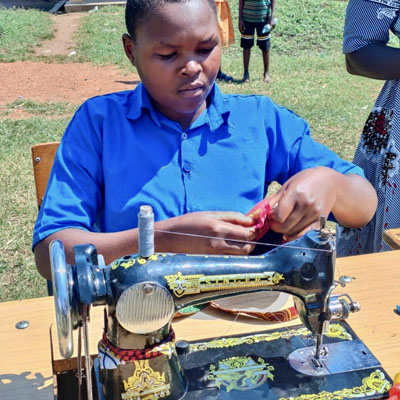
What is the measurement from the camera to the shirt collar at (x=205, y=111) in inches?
73.1

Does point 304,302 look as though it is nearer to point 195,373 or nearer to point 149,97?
point 195,373

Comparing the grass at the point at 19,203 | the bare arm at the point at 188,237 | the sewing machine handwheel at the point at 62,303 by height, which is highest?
the sewing machine handwheel at the point at 62,303

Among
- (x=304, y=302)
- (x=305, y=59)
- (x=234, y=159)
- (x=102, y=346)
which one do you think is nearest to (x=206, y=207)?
(x=234, y=159)

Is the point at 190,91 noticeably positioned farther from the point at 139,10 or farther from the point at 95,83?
the point at 95,83

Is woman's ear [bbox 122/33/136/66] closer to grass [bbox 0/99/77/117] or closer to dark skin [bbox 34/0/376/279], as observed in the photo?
dark skin [bbox 34/0/376/279]

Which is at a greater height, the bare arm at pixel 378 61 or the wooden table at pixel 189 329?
the bare arm at pixel 378 61

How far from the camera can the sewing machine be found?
4.05 ft

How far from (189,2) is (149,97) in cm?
34

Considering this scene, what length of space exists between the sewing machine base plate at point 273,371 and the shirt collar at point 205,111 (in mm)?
716

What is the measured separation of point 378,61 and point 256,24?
6.45m

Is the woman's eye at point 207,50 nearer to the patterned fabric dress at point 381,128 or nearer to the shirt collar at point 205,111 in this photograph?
the shirt collar at point 205,111

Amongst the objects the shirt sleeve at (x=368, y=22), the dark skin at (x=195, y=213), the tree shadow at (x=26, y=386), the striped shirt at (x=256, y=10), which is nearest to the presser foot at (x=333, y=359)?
the dark skin at (x=195, y=213)

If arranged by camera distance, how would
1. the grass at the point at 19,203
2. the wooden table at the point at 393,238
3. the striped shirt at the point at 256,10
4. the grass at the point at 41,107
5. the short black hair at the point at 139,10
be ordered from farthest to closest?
→ the striped shirt at the point at 256,10 < the grass at the point at 41,107 < the grass at the point at 19,203 < the wooden table at the point at 393,238 < the short black hair at the point at 139,10

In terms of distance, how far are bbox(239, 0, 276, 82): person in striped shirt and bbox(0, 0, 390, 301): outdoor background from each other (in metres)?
0.30
